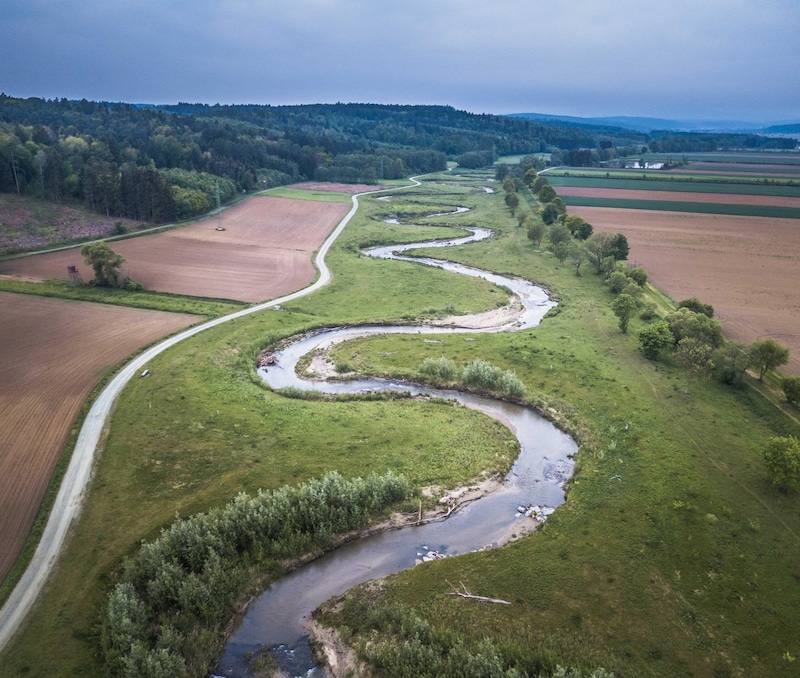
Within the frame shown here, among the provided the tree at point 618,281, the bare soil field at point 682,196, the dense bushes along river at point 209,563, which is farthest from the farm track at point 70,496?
the bare soil field at point 682,196

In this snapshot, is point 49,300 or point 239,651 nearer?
point 239,651

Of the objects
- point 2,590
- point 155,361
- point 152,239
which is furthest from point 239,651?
point 152,239

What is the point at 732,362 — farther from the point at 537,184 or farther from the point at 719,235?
the point at 537,184

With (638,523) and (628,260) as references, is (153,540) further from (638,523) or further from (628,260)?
(628,260)

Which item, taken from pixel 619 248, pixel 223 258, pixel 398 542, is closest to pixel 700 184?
pixel 619 248

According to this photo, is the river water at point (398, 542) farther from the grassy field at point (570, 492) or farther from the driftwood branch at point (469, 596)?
the driftwood branch at point (469, 596)

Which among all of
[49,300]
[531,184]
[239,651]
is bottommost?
[239,651]

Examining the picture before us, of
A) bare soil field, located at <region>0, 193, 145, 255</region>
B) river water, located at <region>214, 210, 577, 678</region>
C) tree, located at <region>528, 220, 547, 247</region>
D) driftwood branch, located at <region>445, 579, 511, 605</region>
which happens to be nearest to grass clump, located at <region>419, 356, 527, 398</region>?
river water, located at <region>214, 210, 577, 678</region>
